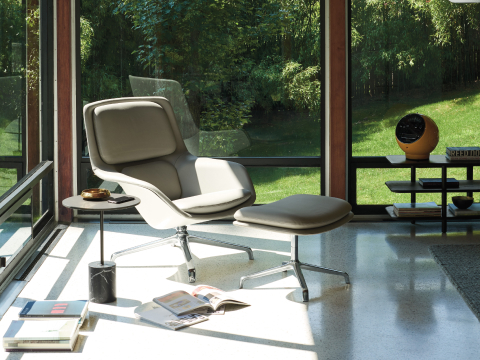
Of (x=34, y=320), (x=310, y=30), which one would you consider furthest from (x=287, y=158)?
(x=34, y=320)

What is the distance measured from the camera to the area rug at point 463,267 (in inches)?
127

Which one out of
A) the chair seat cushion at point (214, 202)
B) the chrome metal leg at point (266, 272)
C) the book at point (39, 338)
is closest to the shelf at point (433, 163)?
the chair seat cushion at point (214, 202)

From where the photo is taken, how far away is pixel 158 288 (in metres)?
3.43

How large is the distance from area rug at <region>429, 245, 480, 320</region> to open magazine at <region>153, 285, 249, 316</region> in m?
1.19

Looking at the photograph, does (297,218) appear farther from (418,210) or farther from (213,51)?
(213,51)

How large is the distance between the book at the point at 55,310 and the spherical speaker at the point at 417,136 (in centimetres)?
271

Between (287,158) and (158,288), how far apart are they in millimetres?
2064

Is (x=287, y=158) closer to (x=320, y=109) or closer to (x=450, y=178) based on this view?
(x=320, y=109)

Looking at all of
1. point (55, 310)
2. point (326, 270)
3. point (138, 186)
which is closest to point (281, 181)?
point (326, 270)

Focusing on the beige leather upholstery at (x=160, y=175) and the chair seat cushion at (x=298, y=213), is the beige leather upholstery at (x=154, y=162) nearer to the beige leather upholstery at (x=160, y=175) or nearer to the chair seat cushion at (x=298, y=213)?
the beige leather upholstery at (x=160, y=175)

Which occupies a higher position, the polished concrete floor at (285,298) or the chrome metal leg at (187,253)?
the chrome metal leg at (187,253)

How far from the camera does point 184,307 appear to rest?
9.98ft

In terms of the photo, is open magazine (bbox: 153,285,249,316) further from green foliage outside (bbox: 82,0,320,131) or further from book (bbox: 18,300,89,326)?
green foliage outside (bbox: 82,0,320,131)

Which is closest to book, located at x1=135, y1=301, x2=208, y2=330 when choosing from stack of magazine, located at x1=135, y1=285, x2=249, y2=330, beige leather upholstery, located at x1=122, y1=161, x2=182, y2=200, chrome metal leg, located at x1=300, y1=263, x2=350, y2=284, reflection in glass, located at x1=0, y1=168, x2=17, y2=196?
stack of magazine, located at x1=135, y1=285, x2=249, y2=330
